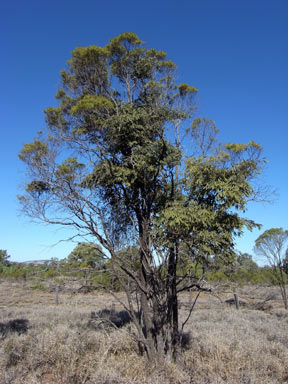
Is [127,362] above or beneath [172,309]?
beneath

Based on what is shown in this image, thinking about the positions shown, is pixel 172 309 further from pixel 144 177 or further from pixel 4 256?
pixel 4 256

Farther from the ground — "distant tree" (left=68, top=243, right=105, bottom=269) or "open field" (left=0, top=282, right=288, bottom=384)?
"distant tree" (left=68, top=243, right=105, bottom=269)

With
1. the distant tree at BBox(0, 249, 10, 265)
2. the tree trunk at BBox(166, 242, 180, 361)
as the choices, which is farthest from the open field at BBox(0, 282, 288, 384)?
the distant tree at BBox(0, 249, 10, 265)

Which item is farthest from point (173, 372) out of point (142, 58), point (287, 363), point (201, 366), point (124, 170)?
point (142, 58)

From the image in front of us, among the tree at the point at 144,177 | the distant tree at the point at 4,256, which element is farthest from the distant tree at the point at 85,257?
the distant tree at the point at 4,256

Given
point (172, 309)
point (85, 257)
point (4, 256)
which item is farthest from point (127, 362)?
point (4, 256)

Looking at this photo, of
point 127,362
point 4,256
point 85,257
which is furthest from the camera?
point 4,256

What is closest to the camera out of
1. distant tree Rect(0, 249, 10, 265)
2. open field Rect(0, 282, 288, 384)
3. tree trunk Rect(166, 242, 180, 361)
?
open field Rect(0, 282, 288, 384)

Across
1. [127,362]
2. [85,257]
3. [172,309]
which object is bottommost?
[127,362]

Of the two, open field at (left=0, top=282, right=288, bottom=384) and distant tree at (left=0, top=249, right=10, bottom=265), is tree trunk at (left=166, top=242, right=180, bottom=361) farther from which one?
distant tree at (left=0, top=249, right=10, bottom=265)

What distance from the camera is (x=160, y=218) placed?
5.27m

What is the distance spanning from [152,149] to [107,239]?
228 centimetres

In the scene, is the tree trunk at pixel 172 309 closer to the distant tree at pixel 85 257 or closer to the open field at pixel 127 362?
the open field at pixel 127 362

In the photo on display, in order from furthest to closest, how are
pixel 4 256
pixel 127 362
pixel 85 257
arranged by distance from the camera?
1. pixel 4 256
2. pixel 85 257
3. pixel 127 362
